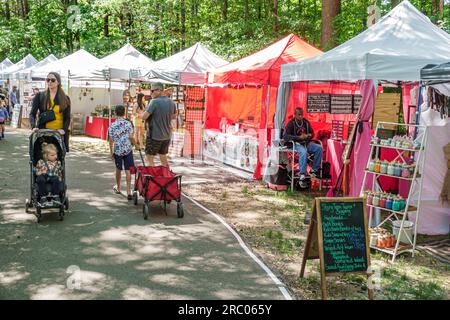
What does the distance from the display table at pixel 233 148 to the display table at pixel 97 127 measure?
660cm

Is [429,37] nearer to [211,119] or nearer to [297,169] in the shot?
[297,169]

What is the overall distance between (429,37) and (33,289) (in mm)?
7034

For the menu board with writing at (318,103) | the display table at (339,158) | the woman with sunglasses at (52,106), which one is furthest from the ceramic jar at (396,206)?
the menu board with writing at (318,103)

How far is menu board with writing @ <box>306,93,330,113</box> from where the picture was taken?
491 inches

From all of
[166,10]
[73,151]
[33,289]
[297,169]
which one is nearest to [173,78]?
[73,151]

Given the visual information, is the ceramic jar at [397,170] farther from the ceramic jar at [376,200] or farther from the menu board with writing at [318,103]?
the menu board with writing at [318,103]

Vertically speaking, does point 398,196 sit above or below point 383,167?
below

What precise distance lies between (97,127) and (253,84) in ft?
29.8

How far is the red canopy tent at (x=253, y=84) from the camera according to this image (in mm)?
11539

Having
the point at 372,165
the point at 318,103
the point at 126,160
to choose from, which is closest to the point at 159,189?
the point at 126,160

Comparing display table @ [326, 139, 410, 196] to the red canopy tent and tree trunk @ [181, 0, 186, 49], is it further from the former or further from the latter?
tree trunk @ [181, 0, 186, 49]

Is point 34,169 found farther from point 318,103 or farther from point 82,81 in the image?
point 82,81

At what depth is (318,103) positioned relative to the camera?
12.6 metres

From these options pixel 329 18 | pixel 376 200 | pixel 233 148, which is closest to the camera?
pixel 376 200
